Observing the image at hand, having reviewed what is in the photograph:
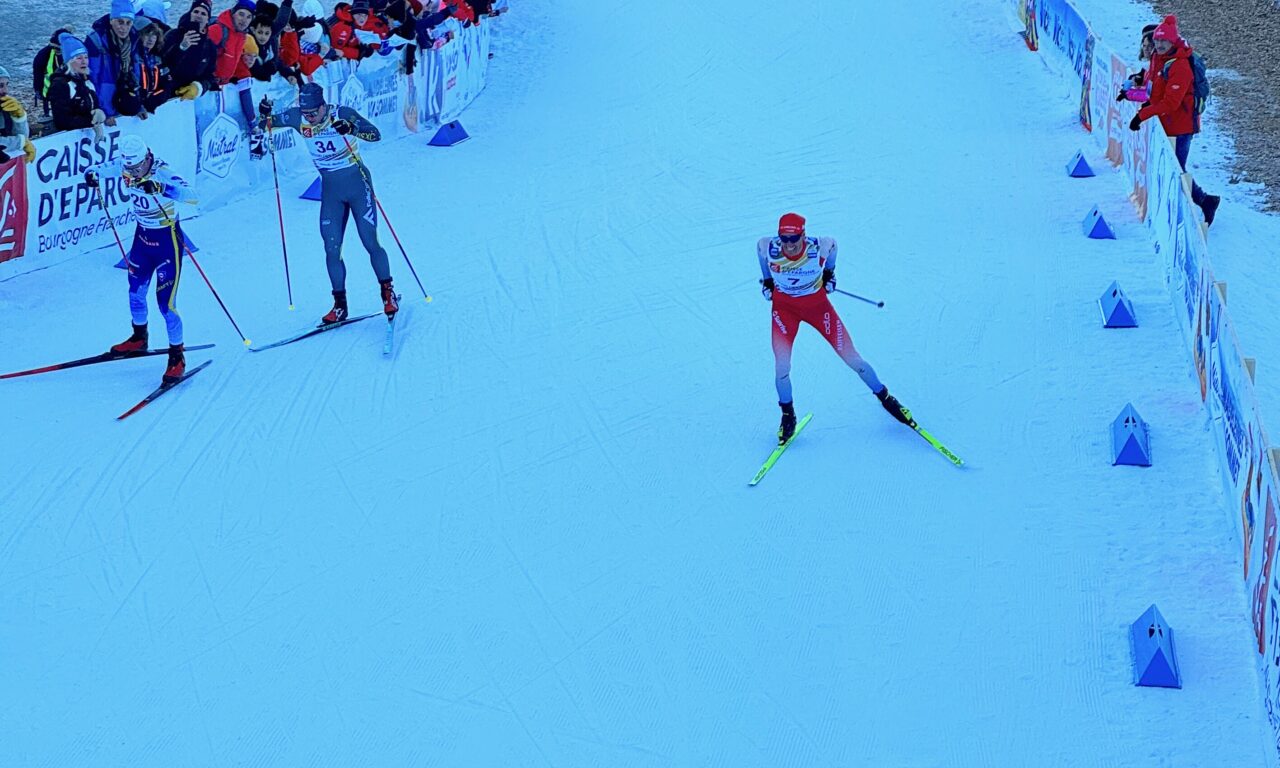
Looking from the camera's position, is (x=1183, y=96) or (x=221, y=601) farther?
(x=1183, y=96)

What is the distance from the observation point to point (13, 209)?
39.4 feet

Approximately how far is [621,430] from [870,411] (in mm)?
1888

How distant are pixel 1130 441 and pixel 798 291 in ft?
8.04

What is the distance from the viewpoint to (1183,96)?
40.8 ft

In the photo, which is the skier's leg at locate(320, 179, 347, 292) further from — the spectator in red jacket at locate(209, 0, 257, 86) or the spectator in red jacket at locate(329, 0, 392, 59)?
the spectator in red jacket at locate(329, 0, 392, 59)

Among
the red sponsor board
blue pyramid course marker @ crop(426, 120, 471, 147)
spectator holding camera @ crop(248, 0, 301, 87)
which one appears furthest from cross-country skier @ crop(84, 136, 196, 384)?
blue pyramid course marker @ crop(426, 120, 471, 147)

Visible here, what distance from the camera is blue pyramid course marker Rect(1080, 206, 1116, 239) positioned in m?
13.0

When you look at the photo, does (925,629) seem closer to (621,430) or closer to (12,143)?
(621,430)

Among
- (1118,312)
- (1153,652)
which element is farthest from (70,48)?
(1153,652)

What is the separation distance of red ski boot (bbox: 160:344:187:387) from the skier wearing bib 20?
4.80 metres

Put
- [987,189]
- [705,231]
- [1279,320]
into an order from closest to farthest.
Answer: [1279,320]
[705,231]
[987,189]

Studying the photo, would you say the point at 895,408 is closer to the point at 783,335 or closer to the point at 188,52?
the point at 783,335

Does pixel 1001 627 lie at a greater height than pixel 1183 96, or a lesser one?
lesser

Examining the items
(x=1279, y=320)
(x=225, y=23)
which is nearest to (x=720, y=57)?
(x=225, y=23)
